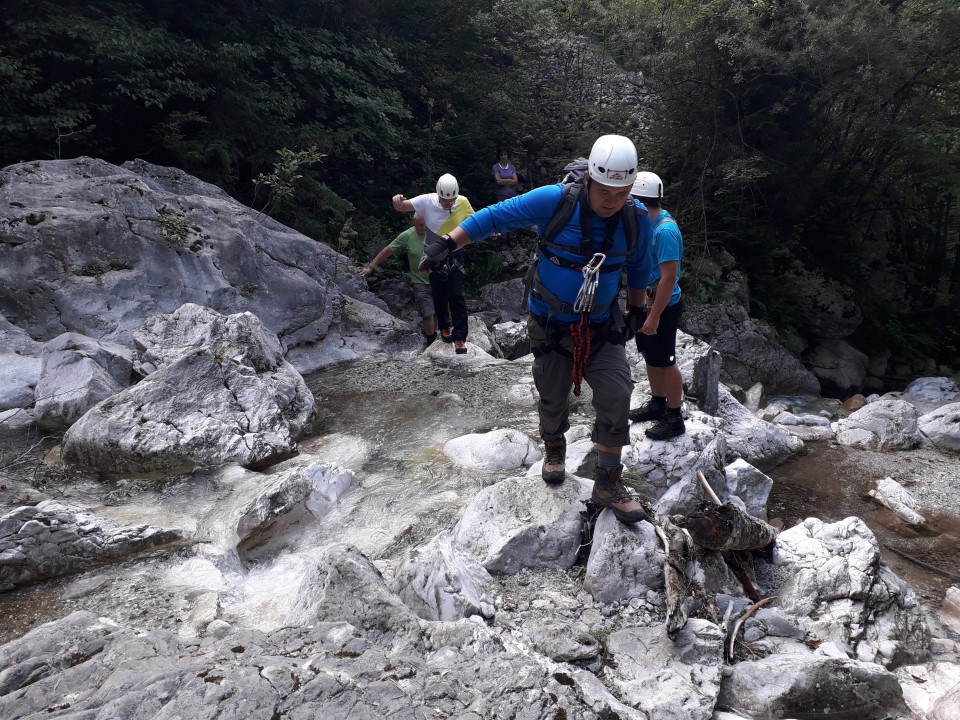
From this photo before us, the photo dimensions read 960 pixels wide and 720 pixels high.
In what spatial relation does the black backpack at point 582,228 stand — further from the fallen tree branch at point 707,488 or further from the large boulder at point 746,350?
the large boulder at point 746,350

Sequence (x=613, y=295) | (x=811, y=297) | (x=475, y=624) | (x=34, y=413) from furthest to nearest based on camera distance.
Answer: (x=811, y=297), (x=34, y=413), (x=613, y=295), (x=475, y=624)

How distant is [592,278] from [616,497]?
1.34 metres

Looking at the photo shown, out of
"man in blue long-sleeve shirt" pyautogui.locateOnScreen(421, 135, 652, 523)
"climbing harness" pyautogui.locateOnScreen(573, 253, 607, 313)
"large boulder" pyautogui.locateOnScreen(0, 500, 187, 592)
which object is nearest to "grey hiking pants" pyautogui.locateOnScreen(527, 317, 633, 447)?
"man in blue long-sleeve shirt" pyautogui.locateOnScreen(421, 135, 652, 523)

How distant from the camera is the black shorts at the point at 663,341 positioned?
4.94 metres

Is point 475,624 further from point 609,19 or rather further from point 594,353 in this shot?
point 609,19

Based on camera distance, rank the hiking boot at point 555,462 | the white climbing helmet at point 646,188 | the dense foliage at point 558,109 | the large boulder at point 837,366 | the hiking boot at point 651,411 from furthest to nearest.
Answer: the large boulder at point 837,366
the dense foliage at point 558,109
the hiking boot at point 651,411
the white climbing helmet at point 646,188
the hiking boot at point 555,462

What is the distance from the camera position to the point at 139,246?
301 inches

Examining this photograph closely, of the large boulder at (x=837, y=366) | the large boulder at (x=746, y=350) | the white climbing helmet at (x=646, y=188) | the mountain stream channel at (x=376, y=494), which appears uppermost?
the white climbing helmet at (x=646, y=188)

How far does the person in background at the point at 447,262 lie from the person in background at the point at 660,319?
3.02 m

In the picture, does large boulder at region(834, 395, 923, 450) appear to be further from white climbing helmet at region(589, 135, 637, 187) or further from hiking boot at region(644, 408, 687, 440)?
white climbing helmet at region(589, 135, 637, 187)

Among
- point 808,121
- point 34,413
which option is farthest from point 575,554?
point 808,121

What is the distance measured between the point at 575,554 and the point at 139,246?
6.51 m

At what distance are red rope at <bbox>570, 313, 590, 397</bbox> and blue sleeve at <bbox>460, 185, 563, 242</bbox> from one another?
0.59 metres

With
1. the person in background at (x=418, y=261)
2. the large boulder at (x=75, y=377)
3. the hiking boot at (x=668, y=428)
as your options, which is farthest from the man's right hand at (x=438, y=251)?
the person in background at (x=418, y=261)
